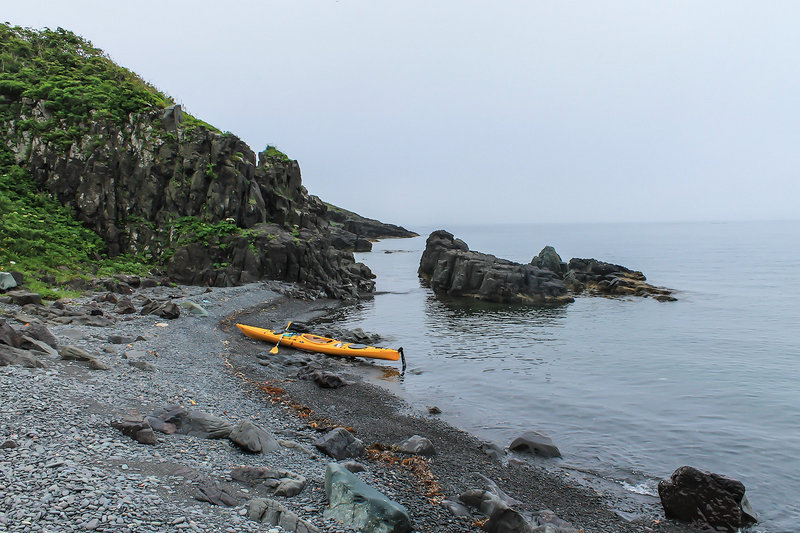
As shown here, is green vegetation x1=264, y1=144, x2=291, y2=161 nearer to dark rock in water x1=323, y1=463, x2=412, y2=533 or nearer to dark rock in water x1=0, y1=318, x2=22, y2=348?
dark rock in water x1=0, y1=318, x2=22, y2=348

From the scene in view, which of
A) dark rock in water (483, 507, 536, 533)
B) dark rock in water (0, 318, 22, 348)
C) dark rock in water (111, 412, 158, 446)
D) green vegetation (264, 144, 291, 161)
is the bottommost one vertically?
dark rock in water (483, 507, 536, 533)

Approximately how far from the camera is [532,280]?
2106 inches

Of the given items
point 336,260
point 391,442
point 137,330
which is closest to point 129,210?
point 336,260

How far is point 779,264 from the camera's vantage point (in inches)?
3248

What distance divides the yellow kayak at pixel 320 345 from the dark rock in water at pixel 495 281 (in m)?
27.4

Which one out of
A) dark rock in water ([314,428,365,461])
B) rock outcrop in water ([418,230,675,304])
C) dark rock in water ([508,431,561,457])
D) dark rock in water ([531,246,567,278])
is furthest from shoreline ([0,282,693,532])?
dark rock in water ([531,246,567,278])

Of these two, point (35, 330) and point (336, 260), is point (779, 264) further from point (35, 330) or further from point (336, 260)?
point (35, 330)

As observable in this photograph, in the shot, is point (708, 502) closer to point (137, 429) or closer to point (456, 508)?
point (456, 508)

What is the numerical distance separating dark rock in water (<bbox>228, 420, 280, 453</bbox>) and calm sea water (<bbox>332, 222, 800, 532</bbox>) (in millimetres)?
7837

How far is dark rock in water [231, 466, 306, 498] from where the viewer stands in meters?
9.02

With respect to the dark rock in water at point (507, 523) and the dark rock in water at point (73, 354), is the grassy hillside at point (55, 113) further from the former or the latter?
the dark rock in water at point (507, 523)

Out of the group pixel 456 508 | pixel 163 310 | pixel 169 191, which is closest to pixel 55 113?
pixel 169 191

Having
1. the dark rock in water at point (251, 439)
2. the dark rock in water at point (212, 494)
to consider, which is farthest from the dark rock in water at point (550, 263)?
the dark rock in water at point (212, 494)

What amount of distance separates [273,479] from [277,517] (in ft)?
4.81
